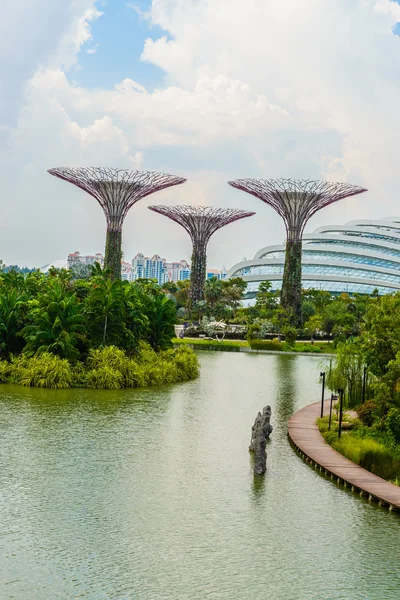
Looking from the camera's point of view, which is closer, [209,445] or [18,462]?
[18,462]

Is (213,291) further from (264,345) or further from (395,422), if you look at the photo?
(395,422)

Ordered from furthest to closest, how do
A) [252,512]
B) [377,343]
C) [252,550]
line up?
[377,343]
[252,512]
[252,550]

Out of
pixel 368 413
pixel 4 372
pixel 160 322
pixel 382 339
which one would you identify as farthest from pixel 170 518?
pixel 160 322

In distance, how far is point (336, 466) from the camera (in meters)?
20.7

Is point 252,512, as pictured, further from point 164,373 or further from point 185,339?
point 185,339

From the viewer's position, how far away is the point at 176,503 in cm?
1730

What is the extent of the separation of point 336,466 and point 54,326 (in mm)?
16535

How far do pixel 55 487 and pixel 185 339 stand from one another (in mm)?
49531

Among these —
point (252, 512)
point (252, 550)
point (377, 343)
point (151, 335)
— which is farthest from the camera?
point (151, 335)

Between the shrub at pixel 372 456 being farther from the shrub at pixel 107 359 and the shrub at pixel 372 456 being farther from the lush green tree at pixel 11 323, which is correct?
the lush green tree at pixel 11 323

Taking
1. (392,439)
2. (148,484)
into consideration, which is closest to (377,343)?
(392,439)

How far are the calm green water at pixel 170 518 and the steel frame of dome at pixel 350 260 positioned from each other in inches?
3340

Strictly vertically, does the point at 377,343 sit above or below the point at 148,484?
above

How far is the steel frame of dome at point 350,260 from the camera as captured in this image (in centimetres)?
10988
